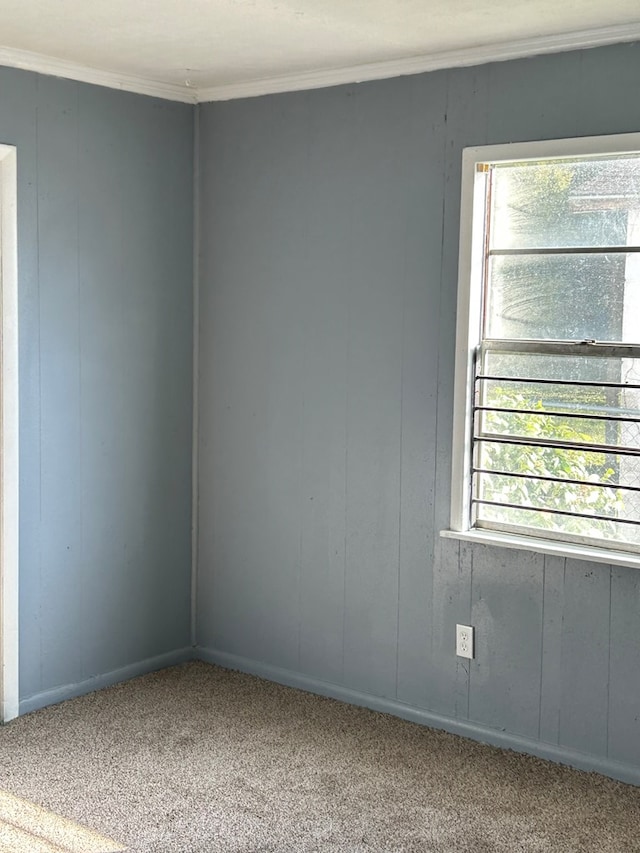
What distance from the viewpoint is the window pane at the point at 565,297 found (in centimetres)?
339

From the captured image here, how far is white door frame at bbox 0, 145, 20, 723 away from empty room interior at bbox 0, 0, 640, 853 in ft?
0.04

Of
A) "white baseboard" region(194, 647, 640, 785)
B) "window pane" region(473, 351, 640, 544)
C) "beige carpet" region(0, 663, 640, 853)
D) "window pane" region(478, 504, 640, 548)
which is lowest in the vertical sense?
"beige carpet" region(0, 663, 640, 853)

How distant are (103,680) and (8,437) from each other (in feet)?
3.68

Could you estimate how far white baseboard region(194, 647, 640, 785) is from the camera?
349cm

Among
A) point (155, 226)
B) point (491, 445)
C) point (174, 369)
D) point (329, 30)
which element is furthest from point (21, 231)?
point (491, 445)

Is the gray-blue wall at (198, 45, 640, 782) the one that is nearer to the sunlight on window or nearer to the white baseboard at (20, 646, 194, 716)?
the white baseboard at (20, 646, 194, 716)

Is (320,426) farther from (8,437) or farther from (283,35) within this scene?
(283,35)

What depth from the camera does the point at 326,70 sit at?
3904mm

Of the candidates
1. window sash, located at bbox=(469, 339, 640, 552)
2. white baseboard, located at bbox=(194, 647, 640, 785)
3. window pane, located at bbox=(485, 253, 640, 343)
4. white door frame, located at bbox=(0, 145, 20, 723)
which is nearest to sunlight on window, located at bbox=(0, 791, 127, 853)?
white door frame, located at bbox=(0, 145, 20, 723)

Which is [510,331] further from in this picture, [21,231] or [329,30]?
[21,231]

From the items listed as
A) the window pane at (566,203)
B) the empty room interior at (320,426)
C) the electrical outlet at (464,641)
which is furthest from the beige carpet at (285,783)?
the window pane at (566,203)

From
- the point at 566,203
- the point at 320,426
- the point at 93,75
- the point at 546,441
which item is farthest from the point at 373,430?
the point at 93,75

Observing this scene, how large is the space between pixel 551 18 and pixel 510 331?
104cm

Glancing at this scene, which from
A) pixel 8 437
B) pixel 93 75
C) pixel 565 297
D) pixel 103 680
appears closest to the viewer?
pixel 565 297
